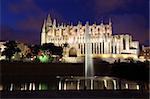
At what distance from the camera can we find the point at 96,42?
53.2 metres

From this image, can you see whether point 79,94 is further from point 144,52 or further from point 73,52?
point 144,52

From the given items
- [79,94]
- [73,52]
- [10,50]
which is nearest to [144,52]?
[73,52]

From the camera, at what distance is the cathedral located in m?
50.5

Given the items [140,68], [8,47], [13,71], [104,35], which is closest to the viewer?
[140,68]

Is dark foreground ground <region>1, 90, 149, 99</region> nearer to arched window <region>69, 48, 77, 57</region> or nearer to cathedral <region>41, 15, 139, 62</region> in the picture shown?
cathedral <region>41, 15, 139, 62</region>

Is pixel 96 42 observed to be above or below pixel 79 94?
above

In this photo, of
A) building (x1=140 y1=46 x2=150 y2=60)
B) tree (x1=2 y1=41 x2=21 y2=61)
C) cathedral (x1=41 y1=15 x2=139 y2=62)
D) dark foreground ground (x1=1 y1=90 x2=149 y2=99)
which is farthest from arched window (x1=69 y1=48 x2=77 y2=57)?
dark foreground ground (x1=1 y1=90 x2=149 y2=99)

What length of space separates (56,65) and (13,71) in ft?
9.83

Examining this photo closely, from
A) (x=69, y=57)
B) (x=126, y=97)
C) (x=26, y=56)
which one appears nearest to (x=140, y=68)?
(x=126, y=97)

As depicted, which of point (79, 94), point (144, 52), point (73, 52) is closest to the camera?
point (79, 94)

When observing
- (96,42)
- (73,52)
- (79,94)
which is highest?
(96,42)

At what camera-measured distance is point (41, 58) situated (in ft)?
113

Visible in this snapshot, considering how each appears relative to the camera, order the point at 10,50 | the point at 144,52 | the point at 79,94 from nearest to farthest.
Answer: the point at 79,94 < the point at 10,50 < the point at 144,52

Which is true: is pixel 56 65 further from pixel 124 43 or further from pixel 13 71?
pixel 124 43
